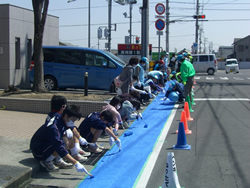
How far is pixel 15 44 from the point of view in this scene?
14.7 m

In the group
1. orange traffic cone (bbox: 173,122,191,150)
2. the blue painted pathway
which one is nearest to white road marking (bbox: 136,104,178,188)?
the blue painted pathway

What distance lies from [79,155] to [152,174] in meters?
1.41

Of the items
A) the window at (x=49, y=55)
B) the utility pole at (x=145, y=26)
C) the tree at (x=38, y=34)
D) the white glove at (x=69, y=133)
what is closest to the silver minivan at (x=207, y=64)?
the utility pole at (x=145, y=26)

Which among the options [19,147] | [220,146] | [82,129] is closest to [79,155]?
[82,129]

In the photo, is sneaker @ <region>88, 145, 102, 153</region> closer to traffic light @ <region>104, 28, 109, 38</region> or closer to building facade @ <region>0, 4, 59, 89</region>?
building facade @ <region>0, 4, 59, 89</region>

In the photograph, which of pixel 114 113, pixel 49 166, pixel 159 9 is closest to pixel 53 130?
pixel 49 166

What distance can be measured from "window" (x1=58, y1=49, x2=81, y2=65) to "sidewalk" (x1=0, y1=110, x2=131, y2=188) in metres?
6.49

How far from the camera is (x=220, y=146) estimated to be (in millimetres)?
6645

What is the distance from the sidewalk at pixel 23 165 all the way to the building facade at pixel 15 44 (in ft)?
23.2

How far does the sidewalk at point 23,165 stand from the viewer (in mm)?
4738

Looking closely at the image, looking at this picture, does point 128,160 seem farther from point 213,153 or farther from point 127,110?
point 127,110

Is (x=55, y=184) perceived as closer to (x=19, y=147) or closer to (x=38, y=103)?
(x=19, y=147)

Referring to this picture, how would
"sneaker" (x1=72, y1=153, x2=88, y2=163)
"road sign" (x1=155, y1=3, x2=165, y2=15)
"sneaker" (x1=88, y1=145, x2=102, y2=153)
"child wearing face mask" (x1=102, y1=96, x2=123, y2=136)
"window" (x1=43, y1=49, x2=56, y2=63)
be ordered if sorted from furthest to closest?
"road sign" (x1=155, y1=3, x2=165, y2=15)
"window" (x1=43, y1=49, x2=56, y2=63)
"child wearing face mask" (x1=102, y1=96, x2=123, y2=136)
"sneaker" (x1=88, y1=145, x2=102, y2=153)
"sneaker" (x1=72, y1=153, x2=88, y2=163)

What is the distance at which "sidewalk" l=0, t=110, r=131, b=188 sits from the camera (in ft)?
15.5
